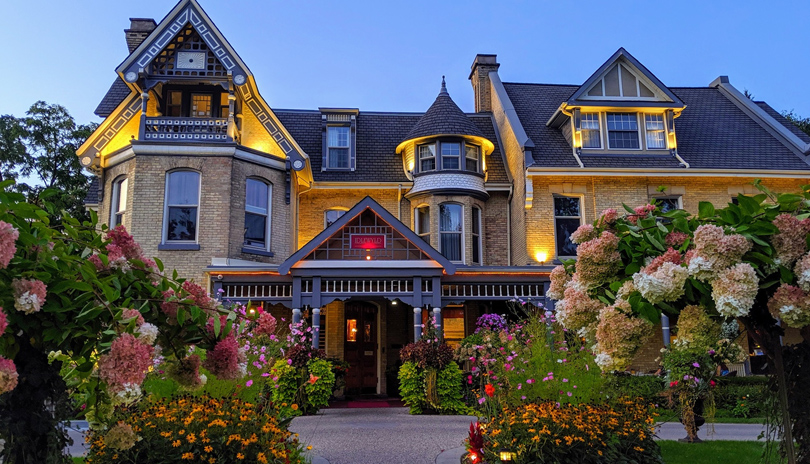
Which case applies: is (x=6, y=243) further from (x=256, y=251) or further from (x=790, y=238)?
(x=256, y=251)

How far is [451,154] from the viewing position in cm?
1827

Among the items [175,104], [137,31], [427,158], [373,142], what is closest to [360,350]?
[427,158]

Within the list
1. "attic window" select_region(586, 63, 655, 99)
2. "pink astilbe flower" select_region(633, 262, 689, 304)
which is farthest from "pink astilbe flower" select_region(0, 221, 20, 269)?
"attic window" select_region(586, 63, 655, 99)

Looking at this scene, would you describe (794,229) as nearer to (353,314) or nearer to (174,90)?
(353,314)

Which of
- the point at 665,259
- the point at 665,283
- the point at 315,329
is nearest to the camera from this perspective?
the point at 665,283

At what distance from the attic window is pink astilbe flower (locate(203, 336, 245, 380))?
57.5ft

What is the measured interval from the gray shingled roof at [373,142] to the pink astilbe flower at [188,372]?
15.1 m

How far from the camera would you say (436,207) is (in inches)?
706

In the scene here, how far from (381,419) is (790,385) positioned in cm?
855

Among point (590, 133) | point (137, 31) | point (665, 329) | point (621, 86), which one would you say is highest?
point (137, 31)

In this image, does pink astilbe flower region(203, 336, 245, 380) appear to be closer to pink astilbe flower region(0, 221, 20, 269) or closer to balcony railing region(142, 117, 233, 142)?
pink astilbe flower region(0, 221, 20, 269)

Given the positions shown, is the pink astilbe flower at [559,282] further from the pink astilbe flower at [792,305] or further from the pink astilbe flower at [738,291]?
the pink astilbe flower at [792,305]

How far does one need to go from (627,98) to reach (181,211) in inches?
533

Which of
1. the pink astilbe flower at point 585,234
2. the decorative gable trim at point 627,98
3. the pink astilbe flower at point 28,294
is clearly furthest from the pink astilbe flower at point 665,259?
the decorative gable trim at point 627,98
